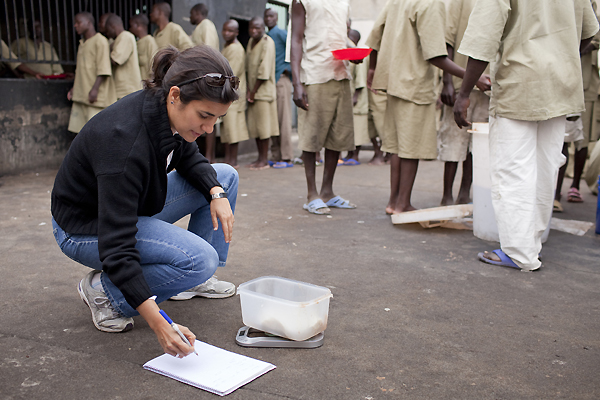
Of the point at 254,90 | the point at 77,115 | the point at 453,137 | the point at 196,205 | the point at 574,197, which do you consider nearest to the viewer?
the point at 196,205

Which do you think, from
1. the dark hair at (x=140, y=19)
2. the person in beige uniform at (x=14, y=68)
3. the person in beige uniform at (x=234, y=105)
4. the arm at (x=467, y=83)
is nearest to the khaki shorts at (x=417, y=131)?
the arm at (x=467, y=83)

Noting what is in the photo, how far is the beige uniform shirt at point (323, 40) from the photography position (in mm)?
4434

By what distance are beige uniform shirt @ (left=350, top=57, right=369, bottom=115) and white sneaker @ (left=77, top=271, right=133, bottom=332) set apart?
19.6ft

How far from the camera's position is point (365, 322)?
2.34 metres

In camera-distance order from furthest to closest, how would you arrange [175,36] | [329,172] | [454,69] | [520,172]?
[175,36] < [329,172] < [454,69] < [520,172]

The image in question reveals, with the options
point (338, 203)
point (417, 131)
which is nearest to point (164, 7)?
point (338, 203)

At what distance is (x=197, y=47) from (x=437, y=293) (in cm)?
162

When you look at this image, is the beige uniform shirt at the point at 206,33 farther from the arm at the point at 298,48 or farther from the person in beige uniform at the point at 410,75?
the person in beige uniform at the point at 410,75

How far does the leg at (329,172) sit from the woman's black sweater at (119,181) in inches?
108

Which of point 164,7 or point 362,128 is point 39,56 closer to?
point 164,7

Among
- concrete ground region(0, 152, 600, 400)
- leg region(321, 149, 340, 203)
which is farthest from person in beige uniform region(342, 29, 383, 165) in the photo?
concrete ground region(0, 152, 600, 400)

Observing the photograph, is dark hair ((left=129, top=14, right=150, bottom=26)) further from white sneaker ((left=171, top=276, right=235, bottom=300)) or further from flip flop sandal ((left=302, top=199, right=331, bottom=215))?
white sneaker ((left=171, top=276, right=235, bottom=300))

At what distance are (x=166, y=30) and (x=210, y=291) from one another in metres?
4.92

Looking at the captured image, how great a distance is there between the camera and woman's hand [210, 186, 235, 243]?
7.45 feet
